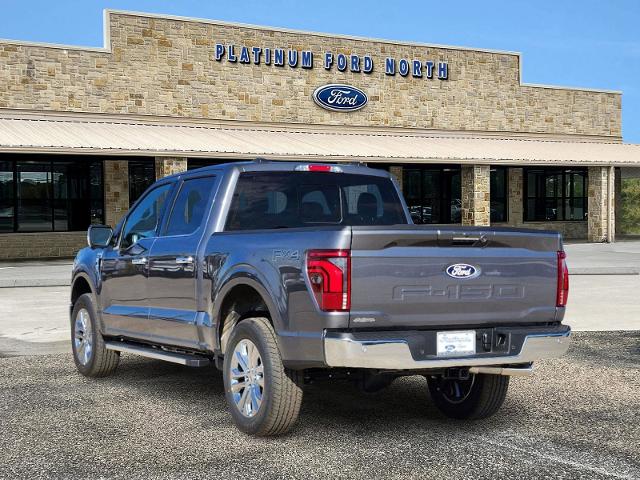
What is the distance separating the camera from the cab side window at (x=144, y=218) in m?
8.25

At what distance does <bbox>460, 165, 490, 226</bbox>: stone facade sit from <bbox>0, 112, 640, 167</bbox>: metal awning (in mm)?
552

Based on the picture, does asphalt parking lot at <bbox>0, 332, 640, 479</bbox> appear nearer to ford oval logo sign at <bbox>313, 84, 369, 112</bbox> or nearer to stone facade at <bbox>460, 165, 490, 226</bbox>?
stone facade at <bbox>460, 165, 490, 226</bbox>

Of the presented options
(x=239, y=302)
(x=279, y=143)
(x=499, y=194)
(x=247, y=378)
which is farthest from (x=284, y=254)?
(x=499, y=194)

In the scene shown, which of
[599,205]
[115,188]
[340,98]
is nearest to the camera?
[115,188]

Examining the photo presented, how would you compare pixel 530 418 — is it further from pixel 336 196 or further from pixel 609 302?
pixel 609 302

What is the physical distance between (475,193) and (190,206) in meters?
25.2

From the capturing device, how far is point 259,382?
6316 millimetres

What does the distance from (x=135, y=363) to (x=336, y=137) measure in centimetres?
2362

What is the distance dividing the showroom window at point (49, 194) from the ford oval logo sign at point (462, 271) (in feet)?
81.3

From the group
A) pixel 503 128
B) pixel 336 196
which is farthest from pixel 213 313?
pixel 503 128

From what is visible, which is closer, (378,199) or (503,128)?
(378,199)

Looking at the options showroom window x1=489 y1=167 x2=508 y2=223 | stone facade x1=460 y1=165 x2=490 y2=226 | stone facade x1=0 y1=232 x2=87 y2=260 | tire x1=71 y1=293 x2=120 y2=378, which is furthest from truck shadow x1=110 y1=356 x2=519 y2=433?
showroom window x1=489 y1=167 x2=508 y2=223

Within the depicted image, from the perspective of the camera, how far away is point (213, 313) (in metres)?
6.83

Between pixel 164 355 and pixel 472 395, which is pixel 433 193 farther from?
pixel 472 395
